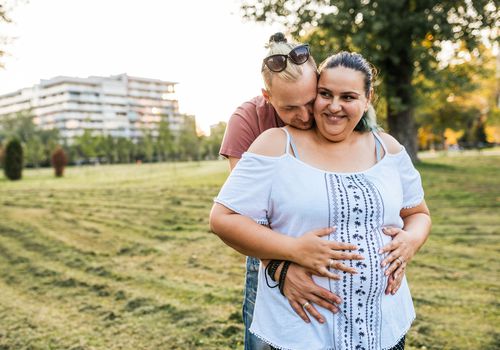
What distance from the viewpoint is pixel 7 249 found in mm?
7184

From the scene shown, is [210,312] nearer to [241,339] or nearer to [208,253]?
[241,339]

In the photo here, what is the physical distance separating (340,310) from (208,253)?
196 inches

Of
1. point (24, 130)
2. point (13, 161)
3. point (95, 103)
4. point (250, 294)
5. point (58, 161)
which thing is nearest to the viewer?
point (250, 294)

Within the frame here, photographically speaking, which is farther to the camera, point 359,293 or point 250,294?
point 250,294

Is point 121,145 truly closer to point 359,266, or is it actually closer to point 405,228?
point 405,228

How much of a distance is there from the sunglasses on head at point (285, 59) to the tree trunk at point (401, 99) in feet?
54.6

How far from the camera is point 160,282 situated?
5.40 meters

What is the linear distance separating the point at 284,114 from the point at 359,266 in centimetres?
66

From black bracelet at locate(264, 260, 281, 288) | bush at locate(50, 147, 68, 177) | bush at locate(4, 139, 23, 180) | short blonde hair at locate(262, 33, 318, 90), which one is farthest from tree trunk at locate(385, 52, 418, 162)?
bush at locate(4, 139, 23, 180)

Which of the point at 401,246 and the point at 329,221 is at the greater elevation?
the point at 329,221

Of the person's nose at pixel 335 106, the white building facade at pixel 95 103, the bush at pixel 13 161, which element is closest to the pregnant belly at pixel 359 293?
the person's nose at pixel 335 106

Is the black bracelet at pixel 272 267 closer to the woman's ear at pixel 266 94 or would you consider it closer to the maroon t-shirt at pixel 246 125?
the maroon t-shirt at pixel 246 125

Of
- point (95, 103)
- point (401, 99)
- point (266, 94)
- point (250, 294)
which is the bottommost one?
point (250, 294)

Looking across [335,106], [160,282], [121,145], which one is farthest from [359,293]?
[121,145]
